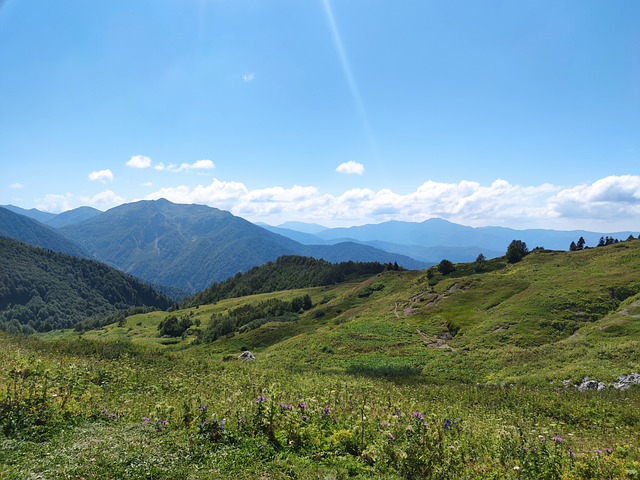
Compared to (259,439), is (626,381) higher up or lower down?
lower down

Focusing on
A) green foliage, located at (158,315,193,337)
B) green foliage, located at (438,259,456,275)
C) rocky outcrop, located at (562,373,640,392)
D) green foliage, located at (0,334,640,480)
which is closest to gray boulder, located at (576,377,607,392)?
rocky outcrop, located at (562,373,640,392)

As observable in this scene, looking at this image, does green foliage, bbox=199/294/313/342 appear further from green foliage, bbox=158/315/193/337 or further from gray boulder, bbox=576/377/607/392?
gray boulder, bbox=576/377/607/392

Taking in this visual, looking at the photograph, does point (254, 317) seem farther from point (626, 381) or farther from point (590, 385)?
point (626, 381)

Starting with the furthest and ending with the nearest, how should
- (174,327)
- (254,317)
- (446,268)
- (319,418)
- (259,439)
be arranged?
(174,327)
(254,317)
(446,268)
(319,418)
(259,439)

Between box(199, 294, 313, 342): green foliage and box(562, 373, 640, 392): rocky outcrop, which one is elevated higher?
box(562, 373, 640, 392): rocky outcrop

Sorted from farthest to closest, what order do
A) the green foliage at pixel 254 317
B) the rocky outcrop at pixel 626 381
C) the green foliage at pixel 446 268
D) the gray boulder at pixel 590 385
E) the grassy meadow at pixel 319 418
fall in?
the green foliage at pixel 254 317, the green foliage at pixel 446 268, the gray boulder at pixel 590 385, the rocky outcrop at pixel 626 381, the grassy meadow at pixel 319 418

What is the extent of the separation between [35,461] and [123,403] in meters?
4.73

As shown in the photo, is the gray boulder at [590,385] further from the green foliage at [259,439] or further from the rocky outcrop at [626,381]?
the green foliage at [259,439]

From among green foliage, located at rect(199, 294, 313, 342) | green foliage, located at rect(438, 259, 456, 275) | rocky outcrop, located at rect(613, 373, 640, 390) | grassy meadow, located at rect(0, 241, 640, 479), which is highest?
green foliage, located at rect(438, 259, 456, 275)

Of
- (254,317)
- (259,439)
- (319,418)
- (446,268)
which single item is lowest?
(254,317)

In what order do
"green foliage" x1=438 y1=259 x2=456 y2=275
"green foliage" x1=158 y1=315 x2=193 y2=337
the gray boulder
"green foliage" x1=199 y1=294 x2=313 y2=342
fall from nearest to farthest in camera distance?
the gray boulder → "green foliage" x1=438 y1=259 x2=456 y2=275 → "green foliage" x1=199 y1=294 x2=313 y2=342 → "green foliage" x1=158 y1=315 x2=193 y2=337

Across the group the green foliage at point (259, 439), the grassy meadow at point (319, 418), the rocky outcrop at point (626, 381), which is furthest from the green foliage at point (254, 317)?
the green foliage at point (259, 439)

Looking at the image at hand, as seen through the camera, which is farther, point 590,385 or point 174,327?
point 174,327

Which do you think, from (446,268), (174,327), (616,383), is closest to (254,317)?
(174,327)
